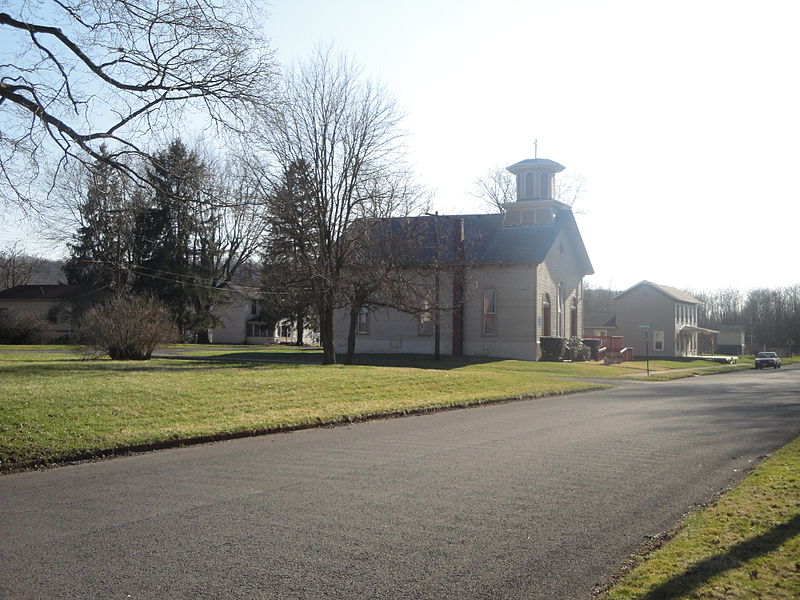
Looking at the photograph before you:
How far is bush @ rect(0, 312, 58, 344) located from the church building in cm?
2228

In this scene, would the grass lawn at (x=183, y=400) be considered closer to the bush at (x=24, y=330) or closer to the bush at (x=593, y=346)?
the bush at (x=593, y=346)

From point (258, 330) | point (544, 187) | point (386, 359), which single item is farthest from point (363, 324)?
point (258, 330)

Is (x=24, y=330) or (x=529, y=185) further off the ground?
(x=529, y=185)

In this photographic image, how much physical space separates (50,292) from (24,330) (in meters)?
13.5

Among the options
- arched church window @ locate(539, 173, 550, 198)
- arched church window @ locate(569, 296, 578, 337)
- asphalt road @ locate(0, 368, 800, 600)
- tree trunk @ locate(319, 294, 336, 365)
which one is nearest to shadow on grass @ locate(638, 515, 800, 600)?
asphalt road @ locate(0, 368, 800, 600)

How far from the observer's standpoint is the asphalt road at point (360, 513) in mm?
5559

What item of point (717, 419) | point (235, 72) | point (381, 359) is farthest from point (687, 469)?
point (381, 359)

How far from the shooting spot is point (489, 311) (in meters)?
46.7

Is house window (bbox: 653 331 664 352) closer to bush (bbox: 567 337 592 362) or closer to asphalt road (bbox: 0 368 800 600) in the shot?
bush (bbox: 567 337 592 362)

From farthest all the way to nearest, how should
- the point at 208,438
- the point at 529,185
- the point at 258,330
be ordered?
the point at 258,330 < the point at 529,185 < the point at 208,438

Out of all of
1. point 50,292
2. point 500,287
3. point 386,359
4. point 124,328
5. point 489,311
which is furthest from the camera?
point 50,292

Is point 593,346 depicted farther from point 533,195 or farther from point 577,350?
point 533,195

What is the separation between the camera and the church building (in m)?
45.3

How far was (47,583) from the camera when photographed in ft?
17.7
